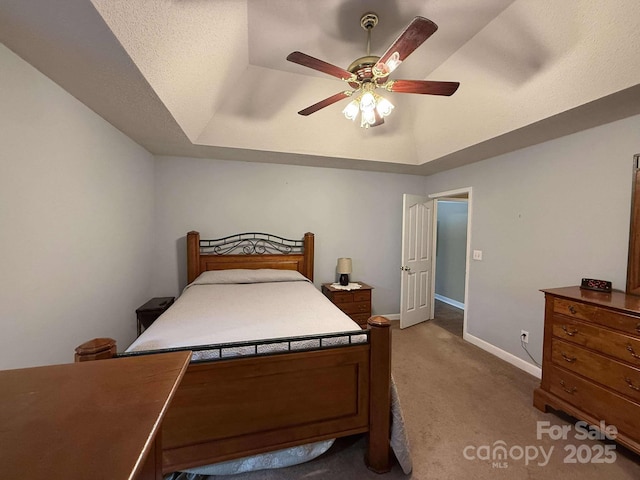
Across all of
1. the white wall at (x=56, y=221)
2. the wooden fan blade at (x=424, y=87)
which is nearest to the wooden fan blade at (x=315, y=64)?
the wooden fan blade at (x=424, y=87)

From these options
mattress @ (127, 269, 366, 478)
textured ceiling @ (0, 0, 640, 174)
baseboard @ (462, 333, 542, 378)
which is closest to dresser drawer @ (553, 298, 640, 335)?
baseboard @ (462, 333, 542, 378)

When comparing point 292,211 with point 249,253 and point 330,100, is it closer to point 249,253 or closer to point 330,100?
point 249,253

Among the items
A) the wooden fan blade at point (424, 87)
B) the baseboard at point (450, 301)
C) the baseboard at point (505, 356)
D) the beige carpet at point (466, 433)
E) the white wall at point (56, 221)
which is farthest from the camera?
the baseboard at point (450, 301)

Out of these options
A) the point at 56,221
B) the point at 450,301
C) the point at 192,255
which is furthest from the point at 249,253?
the point at 450,301

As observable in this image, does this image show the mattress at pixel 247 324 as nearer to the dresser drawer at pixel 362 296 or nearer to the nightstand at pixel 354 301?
the nightstand at pixel 354 301

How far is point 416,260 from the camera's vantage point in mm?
3863

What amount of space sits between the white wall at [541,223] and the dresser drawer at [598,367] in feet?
2.26

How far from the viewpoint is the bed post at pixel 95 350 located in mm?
1120

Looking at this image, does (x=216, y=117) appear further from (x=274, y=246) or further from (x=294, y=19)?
(x=274, y=246)

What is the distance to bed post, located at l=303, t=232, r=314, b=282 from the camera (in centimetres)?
361

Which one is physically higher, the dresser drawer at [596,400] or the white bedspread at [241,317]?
the white bedspread at [241,317]

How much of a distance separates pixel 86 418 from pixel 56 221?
70.8 inches

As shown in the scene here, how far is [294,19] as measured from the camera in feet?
6.45

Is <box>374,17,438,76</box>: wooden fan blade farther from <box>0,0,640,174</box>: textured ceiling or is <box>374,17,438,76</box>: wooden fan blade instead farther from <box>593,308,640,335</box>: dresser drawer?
<box>593,308,640,335</box>: dresser drawer
